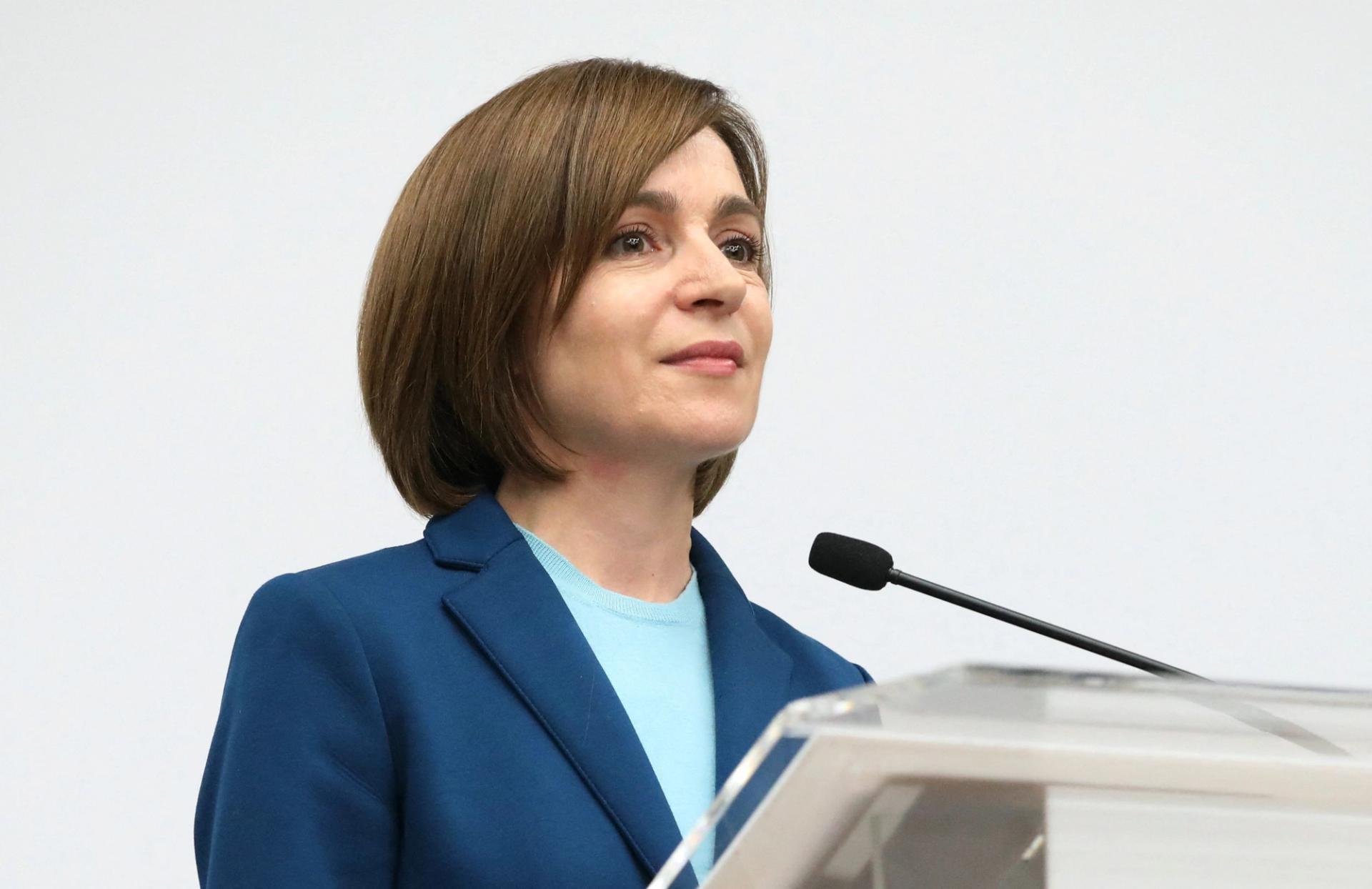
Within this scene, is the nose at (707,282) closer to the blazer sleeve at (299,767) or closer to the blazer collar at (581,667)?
the blazer collar at (581,667)

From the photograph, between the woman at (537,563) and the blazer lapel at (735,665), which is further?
the blazer lapel at (735,665)

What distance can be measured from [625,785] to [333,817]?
23 centimetres

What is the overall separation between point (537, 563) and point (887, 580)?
1.03 feet

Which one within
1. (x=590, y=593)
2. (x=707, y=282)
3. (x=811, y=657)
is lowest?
(x=811, y=657)

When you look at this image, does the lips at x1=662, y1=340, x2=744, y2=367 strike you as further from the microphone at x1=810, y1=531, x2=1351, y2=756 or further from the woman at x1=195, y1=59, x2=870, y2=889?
the microphone at x1=810, y1=531, x2=1351, y2=756

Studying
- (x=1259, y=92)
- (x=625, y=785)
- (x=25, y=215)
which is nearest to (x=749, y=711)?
(x=625, y=785)

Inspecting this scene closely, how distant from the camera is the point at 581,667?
1.51m

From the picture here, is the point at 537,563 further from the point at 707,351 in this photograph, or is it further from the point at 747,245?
the point at 747,245

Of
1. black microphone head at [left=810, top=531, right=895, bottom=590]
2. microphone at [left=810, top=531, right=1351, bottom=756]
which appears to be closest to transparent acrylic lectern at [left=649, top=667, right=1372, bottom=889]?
microphone at [left=810, top=531, right=1351, bottom=756]

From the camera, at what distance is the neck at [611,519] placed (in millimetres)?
1681

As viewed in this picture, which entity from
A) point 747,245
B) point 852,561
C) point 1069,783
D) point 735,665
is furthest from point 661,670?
point 1069,783

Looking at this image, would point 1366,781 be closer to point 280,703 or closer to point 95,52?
point 280,703

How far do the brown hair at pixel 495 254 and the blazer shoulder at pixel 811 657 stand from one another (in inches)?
12.3

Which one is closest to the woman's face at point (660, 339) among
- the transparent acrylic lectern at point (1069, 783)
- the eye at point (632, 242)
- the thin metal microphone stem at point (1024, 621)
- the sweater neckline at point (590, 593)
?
the eye at point (632, 242)
